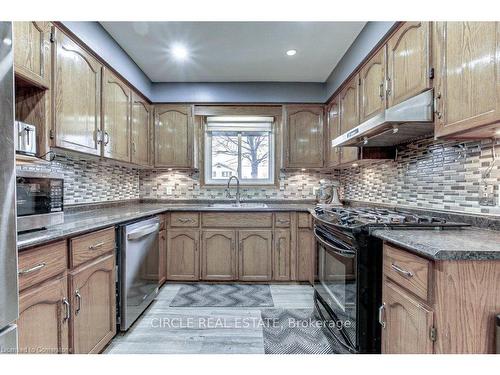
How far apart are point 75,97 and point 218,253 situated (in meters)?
1.95

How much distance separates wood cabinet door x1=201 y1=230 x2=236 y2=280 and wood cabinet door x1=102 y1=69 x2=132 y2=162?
A: 119 centimetres

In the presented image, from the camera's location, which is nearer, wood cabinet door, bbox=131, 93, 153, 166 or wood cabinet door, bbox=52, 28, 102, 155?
wood cabinet door, bbox=52, 28, 102, 155

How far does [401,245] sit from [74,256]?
159 cm

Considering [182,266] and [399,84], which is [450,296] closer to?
[399,84]

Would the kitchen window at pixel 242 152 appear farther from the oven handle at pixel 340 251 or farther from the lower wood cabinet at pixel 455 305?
the lower wood cabinet at pixel 455 305

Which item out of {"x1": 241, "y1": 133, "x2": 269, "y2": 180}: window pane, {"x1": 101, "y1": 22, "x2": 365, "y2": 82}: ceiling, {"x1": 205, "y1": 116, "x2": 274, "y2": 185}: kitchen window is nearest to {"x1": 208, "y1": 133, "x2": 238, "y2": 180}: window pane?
{"x1": 205, "y1": 116, "x2": 274, "y2": 185}: kitchen window

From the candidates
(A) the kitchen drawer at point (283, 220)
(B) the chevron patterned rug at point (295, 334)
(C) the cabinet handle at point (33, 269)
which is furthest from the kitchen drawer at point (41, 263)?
(A) the kitchen drawer at point (283, 220)

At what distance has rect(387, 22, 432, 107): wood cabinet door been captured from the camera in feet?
4.68

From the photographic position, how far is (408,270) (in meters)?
1.10

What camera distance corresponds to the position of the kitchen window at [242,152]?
11.7 feet

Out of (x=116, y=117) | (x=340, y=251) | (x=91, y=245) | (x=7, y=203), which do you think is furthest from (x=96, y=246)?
(x=340, y=251)

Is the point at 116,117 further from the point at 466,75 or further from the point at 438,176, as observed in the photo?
the point at 438,176

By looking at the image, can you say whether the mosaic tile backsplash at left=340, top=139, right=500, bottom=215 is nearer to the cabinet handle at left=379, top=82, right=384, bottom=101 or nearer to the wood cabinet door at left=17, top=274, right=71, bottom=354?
the cabinet handle at left=379, top=82, right=384, bottom=101

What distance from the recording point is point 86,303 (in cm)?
150
